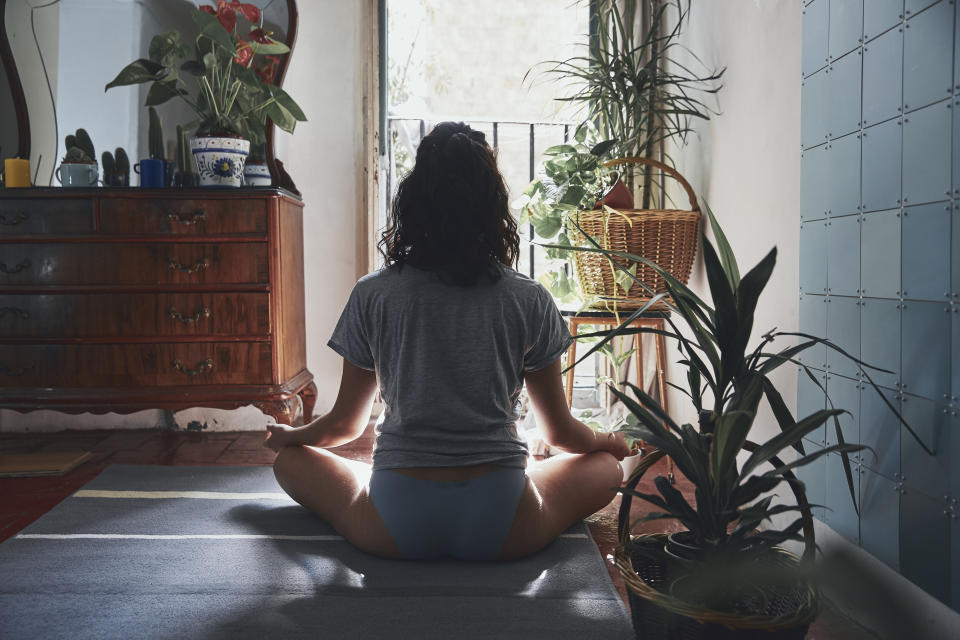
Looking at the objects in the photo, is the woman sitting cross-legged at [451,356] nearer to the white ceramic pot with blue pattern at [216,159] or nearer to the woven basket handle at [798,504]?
the woven basket handle at [798,504]

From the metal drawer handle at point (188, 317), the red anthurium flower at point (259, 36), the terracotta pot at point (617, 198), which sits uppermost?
the red anthurium flower at point (259, 36)

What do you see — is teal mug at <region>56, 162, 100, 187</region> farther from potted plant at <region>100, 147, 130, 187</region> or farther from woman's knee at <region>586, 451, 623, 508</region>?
woman's knee at <region>586, 451, 623, 508</region>

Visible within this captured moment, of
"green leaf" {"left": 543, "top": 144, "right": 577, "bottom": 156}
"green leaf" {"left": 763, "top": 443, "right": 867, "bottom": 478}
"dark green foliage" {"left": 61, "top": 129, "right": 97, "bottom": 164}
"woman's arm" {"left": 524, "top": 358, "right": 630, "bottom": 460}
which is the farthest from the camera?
"dark green foliage" {"left": 61, "top": 129, "right": 97, "bottom": 164}

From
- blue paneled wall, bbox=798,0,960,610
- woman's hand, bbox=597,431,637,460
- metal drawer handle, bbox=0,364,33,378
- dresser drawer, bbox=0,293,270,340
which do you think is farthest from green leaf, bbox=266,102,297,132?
blue paneled wall, bbox=798,0,960,610

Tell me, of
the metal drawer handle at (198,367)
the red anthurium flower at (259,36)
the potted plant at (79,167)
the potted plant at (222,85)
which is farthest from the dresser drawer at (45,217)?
the red anthurium flower at (259,36)

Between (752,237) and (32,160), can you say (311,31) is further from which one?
(752,237)

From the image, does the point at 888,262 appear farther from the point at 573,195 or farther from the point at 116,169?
the point at 116,169

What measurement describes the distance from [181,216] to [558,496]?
5.19 ft

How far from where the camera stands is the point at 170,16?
2887mm

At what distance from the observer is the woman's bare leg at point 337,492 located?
1.58 meters

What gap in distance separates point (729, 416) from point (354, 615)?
0.76 m

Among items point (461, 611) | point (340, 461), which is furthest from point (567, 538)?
point (340, 461)

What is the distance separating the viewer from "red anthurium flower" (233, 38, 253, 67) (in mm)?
2779

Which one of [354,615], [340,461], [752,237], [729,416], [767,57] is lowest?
[354,615]
